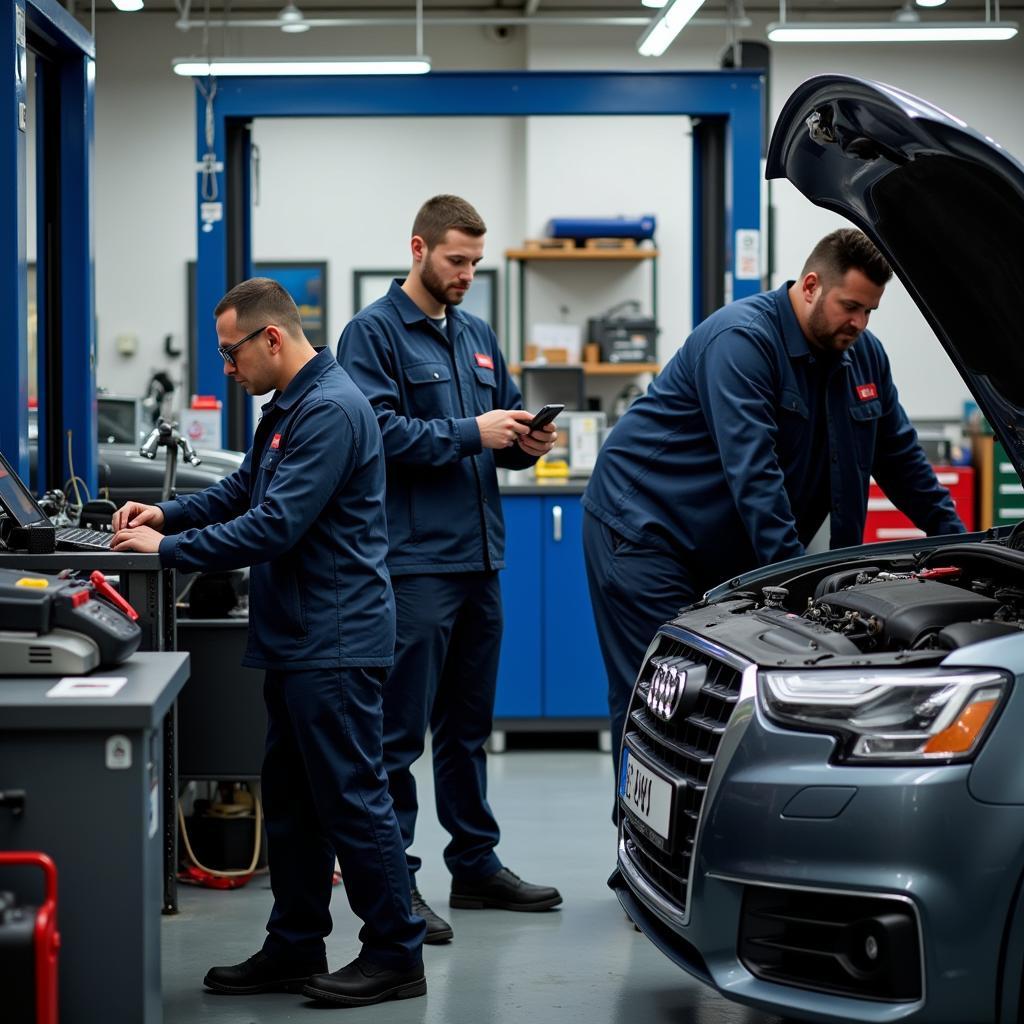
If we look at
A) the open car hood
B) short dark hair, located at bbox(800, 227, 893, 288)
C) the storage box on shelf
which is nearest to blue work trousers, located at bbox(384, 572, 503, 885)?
short dark hair, located at bbox(800, 227, 893, 288)

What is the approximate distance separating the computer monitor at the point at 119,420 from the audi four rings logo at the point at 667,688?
4339mm

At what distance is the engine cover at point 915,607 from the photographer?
2113mm

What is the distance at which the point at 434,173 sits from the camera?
998 centimetres

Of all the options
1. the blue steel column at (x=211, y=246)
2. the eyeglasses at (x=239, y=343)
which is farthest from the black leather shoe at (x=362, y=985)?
the blue steel column at (x=211, y=246)

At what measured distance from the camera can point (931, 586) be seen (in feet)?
7.56

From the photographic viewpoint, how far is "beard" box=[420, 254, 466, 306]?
10.4 feet

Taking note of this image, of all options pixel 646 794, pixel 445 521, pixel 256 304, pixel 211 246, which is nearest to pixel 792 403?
pixel 445 521

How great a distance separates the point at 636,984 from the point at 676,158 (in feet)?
Result: 25.4

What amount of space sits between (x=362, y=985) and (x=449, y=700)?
0.80 meters

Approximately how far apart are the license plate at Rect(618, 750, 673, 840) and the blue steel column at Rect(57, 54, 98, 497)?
7.24ft

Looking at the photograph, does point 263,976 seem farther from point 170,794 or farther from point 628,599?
point 628,599

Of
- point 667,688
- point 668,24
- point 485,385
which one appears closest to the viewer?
point 667,688

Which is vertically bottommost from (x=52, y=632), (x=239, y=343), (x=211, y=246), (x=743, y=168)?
(x=52, y=632)

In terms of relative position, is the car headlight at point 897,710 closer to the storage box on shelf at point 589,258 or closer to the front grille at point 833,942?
the front grille at point 833,942
